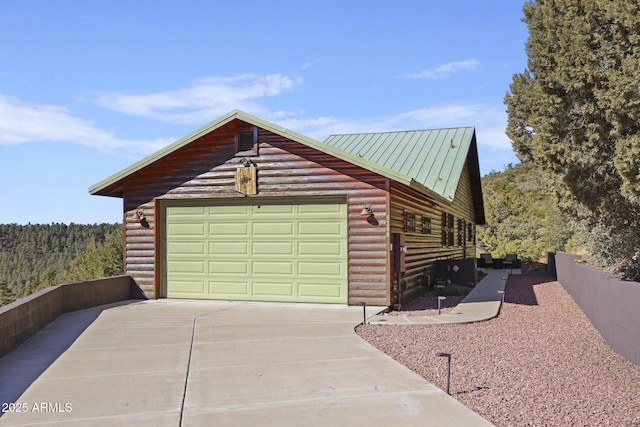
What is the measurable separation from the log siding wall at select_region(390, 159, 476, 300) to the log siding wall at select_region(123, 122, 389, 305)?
2.13ft

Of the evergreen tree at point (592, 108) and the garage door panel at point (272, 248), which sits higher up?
the evergreen tree at point (592, 108)

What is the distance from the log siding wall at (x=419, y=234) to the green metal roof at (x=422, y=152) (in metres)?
0.74

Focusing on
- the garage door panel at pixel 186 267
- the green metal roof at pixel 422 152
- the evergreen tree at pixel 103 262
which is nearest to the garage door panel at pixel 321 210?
the garage door panel at pixel 186 267

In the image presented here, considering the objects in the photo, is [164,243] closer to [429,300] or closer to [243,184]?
[243,184]

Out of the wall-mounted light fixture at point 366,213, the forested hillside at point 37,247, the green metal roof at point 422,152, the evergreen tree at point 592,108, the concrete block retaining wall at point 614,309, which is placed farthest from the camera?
the forested hillside at point 37,247

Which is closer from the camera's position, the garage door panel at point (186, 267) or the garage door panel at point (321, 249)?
the garage door panel at point (321, 249)

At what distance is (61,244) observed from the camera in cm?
13700

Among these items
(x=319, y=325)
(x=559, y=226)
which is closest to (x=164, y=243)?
(x=319, y=325)

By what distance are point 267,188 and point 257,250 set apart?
145 centimetres

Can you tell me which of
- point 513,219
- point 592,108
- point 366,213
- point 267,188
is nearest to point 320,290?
point 366,213

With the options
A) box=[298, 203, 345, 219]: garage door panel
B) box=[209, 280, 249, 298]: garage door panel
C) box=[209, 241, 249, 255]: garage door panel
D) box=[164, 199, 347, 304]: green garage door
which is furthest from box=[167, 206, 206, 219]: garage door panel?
box=[298, 203, 345, 219]: garage door panel

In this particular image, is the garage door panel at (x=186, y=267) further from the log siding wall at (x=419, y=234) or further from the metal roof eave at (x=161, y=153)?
the log siding wall at (x=419, y=234)

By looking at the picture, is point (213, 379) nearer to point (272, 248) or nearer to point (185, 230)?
point (272, 248)

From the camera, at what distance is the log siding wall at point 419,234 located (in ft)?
40.6
